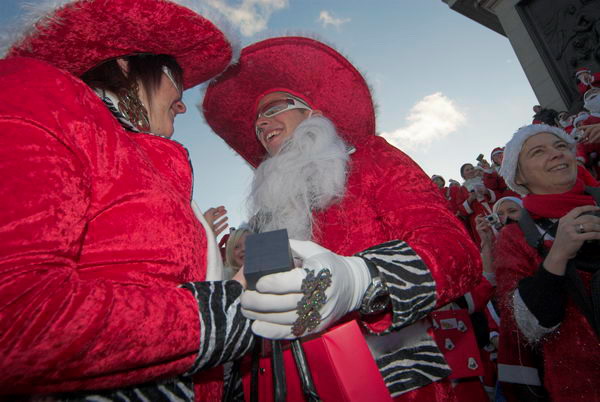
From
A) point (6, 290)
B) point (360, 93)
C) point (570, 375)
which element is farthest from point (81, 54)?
point (570, 375)

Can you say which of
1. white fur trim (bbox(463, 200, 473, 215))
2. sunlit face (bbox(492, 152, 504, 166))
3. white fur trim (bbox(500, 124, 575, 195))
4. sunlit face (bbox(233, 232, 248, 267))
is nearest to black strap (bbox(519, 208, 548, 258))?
white fur trim (bbox(500, 124, 575, 195))

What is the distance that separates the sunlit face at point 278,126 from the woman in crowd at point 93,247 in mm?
785

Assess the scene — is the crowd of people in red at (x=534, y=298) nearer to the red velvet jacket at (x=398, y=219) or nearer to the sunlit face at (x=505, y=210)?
the sunlit face at (x=505, y=210)

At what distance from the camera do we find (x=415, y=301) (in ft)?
3.02

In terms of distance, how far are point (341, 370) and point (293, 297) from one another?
0.20 metres

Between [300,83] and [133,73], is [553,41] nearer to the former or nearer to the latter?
[300,83]

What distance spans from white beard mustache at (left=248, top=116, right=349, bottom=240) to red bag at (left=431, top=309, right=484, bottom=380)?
0.97 m

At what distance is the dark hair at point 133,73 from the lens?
1.24 metres

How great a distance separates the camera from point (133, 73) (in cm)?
132

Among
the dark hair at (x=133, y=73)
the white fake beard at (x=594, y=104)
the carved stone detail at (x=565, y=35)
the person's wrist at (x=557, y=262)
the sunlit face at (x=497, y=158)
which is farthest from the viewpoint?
the sunlit face at (x=497, y=158)

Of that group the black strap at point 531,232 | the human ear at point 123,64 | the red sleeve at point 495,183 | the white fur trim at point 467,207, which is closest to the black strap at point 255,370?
the human ear at point 123,64

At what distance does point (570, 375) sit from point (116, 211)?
2.09 meters

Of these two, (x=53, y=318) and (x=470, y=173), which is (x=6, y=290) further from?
(x=470, y=173)

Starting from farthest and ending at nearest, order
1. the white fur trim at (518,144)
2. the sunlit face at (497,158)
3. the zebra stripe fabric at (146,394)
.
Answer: the sunlit face at (497,158) → the white fur trim at (518,144) → the zebra stripe fabric at (146,394)
